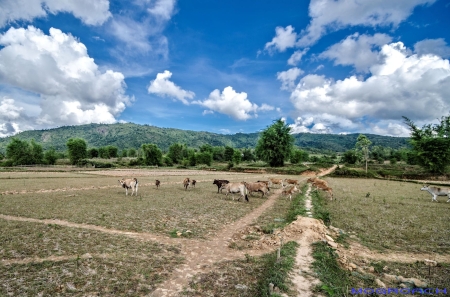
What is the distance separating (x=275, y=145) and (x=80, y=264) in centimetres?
6919

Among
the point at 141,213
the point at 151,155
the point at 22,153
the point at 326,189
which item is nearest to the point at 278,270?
the point at 141,213

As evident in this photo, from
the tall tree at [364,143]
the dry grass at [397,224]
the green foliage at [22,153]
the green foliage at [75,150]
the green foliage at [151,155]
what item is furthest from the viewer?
the green foliage at [151,155]

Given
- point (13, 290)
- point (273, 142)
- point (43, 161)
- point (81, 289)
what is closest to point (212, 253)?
point (81, 289)

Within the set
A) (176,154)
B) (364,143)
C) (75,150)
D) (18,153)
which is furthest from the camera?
(176,154)

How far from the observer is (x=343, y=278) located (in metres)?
7.47

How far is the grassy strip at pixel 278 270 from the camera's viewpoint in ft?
21.4

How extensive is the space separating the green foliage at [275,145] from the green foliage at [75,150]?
87.2 m

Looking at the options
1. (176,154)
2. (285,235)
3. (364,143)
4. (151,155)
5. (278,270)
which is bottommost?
(285,235)

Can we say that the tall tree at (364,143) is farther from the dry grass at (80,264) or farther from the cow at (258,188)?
the dry grass at (80,264)

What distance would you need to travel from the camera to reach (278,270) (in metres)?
7.38

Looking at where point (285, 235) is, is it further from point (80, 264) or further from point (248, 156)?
point (248, 156)

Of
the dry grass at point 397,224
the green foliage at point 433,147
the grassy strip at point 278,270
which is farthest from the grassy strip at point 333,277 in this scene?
the green foliage at point 433,147

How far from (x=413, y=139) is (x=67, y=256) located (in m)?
71.6

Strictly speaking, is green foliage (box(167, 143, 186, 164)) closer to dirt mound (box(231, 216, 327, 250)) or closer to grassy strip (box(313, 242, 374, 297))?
dirt mound (box(231, 216, 327, 250))
